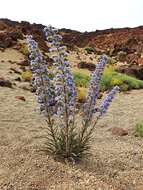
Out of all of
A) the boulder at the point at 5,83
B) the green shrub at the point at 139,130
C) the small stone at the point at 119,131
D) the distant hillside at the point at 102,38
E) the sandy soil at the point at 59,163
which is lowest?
Answer: the distant hillside at the point at 102,38

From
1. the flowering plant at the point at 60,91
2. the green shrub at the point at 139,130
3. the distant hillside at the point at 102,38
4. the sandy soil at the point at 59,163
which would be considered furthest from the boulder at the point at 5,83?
the distant hillside at the point at 102,38

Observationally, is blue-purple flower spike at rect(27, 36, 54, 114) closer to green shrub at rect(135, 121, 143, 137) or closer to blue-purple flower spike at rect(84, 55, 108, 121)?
blue-purple flower spike at rect(84, 55, 108, 121)

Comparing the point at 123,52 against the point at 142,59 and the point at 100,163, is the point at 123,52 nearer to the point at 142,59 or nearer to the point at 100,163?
the point at 142,59

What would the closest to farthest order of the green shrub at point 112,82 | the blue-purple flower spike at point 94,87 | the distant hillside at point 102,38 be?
the blue-purple flower spike at point 94,87 < the green shrub at point 112,82 < the distant hillside at point 102,38

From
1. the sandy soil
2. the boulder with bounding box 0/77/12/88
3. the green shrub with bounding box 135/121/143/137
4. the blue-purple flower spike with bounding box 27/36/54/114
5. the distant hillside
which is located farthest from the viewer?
the distant hillside

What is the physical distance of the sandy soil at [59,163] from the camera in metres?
8.54

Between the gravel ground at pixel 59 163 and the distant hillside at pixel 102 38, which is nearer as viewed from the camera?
the gravel ground at pixel 59 163

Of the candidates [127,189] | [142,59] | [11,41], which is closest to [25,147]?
[127,189]

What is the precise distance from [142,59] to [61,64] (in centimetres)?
2661

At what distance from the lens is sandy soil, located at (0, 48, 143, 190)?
8.54m

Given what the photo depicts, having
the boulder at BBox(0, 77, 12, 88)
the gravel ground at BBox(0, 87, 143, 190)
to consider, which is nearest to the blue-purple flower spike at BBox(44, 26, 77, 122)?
the gravel ground at BBox(0, 87, 143, 190)

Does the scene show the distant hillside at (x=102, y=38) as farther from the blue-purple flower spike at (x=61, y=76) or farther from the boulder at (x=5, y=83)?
the blue-purple flower spike at (x=61, y=76)

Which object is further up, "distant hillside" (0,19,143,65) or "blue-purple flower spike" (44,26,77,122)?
"blue-purple flower spike" (44,26,77,122)

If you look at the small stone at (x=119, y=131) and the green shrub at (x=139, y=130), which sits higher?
the green shrub at (x=139, y=130)
